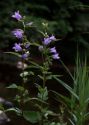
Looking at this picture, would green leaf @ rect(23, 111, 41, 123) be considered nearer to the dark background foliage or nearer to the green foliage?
the green foliage

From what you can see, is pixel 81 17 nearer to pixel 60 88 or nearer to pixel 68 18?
pixel 68 18

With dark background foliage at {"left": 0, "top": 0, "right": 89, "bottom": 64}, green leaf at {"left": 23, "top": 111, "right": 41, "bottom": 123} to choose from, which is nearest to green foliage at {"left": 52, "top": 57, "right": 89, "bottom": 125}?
green leaf at {"left": 23, "top": 111, "right": 41, "bottom": 123}

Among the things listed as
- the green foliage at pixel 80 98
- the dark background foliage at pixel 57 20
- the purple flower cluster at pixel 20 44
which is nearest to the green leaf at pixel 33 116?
the green foliage at pixel 80 98

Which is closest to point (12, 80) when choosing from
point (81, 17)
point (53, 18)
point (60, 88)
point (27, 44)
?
point (60, 88)

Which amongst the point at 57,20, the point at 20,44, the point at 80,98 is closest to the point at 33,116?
the point at 80,98

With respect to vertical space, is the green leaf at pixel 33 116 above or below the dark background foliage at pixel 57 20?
above

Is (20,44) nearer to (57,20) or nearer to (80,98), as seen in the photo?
(80,98)

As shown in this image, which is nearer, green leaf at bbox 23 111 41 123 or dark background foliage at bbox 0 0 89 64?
green leaf at bbox 23 111 41 123

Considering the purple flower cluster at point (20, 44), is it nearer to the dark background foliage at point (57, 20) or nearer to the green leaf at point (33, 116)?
the green leaf at point (33, 116)
